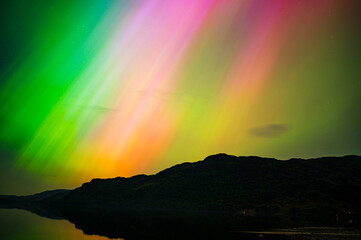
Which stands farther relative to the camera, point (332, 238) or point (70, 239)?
point (332, 238)

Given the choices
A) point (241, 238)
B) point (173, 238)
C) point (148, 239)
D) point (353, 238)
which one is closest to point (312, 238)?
point (353, 238)

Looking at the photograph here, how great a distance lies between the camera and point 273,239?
97.3m

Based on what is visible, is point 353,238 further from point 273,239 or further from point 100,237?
point 100,237

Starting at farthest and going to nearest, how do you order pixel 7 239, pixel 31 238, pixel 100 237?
pixel 100 237
pixel 31 238
pixel 7 239

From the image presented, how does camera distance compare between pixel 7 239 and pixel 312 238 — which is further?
pixel 312 238

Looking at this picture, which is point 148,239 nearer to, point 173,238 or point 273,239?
point 173,238

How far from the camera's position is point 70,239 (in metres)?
96.6

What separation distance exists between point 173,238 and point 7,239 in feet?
138

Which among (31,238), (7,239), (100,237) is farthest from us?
(100,237)

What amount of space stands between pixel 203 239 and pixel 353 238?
4631 cm

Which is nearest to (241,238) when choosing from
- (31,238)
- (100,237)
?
(100,237)

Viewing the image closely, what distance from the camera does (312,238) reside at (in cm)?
10344

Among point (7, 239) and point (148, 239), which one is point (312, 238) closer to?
point (148, 239)

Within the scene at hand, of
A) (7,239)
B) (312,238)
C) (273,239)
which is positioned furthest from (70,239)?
(312,238)
